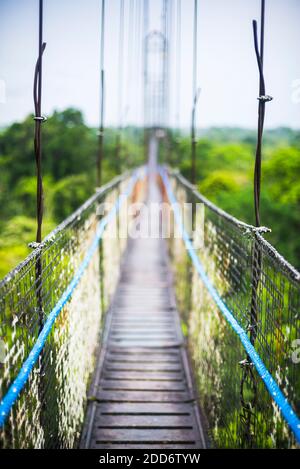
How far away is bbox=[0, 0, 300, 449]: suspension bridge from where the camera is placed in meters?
1.35

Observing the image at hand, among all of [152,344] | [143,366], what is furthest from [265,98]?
[152,344]

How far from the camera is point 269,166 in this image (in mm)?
13695

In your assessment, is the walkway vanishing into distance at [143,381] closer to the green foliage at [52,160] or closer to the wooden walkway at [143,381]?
the wooden walkway at [143,381]

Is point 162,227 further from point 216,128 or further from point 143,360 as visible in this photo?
point 216,128

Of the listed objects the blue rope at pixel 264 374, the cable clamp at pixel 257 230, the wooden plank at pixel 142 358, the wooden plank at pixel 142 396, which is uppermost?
the cable clamp at pixel 257 230

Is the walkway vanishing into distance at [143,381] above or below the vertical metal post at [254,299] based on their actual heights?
below

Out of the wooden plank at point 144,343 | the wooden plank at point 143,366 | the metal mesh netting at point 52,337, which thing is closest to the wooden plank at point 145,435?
the metal mesh netting at point 52,337

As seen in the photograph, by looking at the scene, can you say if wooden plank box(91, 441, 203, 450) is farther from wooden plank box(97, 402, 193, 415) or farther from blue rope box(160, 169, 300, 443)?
blue rope box(160, 169, 300, 443)

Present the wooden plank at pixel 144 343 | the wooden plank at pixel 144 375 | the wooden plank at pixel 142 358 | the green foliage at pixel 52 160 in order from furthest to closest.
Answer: the green foliage at pixel 52 160 < the wooden plank at pixel 144 343 < the wooden plank at pixel 142 358 < the wooden plank at pixel 144 375

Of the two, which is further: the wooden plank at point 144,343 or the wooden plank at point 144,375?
the wooden plank at point 144,343

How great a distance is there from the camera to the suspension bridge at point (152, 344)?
4.42 feet

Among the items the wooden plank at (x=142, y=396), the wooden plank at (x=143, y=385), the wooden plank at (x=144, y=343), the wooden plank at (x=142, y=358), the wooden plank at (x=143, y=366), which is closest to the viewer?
the wooden plank at (x=142, y=396)

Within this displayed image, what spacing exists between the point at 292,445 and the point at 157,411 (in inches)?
49.5

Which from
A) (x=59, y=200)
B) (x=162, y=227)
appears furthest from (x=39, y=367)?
(x=59, y=200)
